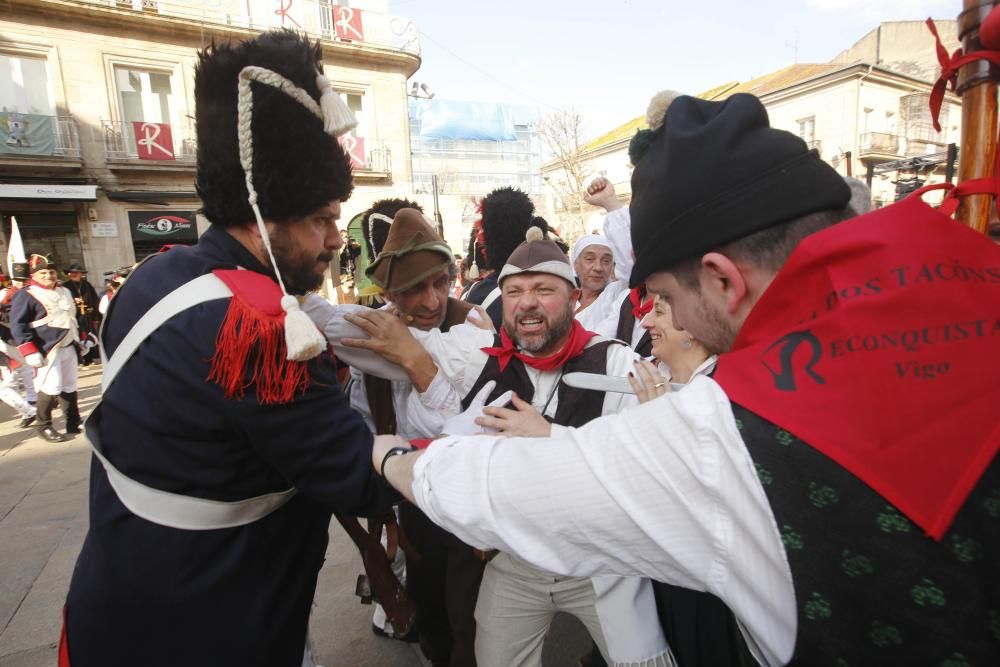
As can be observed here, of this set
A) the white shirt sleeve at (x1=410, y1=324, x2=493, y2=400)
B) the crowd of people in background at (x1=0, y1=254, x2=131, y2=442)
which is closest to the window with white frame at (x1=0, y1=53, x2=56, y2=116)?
the crowd of people in background at (x1=0, y1=254, x2=131, y2=442)

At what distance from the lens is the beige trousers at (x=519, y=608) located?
5.92 ft

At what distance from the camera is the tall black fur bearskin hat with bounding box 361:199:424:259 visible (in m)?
2.83

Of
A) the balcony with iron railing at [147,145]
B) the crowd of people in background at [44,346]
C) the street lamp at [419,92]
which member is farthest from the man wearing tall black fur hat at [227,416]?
the street lamp at [419,92]

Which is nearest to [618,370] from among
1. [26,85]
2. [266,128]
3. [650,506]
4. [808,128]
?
[650,506]

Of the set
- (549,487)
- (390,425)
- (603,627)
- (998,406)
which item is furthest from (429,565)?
(998,406)

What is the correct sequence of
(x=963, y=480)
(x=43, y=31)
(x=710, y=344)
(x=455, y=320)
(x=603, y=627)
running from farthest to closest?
1. (x=43, y=31)
2. (x=455, y=320)
3. (x=603, y=627)
4. (x=710, y=344)
5. (x=963, y=480)

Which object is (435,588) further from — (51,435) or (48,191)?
(48,191)

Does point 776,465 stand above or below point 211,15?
below

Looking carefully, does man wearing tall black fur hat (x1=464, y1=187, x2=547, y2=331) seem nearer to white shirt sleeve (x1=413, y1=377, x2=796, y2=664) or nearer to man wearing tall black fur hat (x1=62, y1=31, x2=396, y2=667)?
man wearing tall black fur hat (x1=62, y1=31, x2=396, y2=667)

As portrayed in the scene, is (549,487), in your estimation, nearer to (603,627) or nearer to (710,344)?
(710,344)

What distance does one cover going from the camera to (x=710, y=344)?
3.14 ft

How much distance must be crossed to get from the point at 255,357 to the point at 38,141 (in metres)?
17.0

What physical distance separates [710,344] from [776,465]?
14.1 inches

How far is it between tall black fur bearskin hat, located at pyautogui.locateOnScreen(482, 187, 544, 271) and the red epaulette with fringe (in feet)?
Result: 10.4
